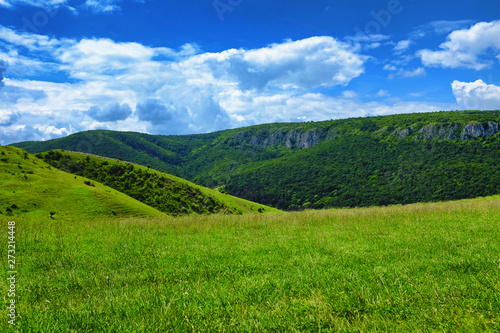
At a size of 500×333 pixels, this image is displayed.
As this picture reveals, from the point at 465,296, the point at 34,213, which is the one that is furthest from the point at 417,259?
the point at 34,213

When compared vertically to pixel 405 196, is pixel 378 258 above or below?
above

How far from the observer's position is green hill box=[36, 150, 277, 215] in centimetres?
5169

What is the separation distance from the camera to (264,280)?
5.42m

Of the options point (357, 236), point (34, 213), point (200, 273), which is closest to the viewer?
point (200, 273)

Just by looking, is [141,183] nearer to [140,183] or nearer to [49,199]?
[140,183]

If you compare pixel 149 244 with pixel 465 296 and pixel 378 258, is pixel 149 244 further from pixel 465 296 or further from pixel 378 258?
pixel 465 296

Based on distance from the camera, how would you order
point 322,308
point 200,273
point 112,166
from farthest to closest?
point 112,166
point 200,273
point 322,308

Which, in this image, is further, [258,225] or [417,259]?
[258,225]

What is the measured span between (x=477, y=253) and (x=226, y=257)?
6.12 meters

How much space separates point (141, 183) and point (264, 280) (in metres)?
54.6

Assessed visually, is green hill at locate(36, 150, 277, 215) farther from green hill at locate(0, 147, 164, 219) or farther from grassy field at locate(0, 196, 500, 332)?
grassy field at locate(0, 196, 500, 332)

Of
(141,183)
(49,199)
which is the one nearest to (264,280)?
(49,199)

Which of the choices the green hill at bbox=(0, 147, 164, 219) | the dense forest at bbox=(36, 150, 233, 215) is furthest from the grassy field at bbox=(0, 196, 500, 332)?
the dense forest at bbox=(36, 150, 233, 215)

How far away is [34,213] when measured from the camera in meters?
22.1
